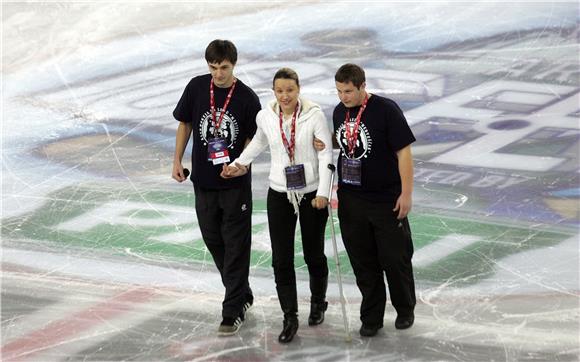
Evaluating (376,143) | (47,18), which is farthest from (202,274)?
(47,18)

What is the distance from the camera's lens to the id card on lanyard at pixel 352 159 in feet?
16.1

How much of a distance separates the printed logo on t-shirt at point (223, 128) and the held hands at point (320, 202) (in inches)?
23.9

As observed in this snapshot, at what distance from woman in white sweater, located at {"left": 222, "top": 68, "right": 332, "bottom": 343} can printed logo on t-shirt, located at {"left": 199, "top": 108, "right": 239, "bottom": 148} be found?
0.35 ft

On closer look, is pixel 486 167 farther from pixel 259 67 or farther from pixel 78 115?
pixel 78 115

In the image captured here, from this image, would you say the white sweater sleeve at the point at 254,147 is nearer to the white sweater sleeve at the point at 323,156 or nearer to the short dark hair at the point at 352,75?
the white sweater sleeve at the point at 323,156

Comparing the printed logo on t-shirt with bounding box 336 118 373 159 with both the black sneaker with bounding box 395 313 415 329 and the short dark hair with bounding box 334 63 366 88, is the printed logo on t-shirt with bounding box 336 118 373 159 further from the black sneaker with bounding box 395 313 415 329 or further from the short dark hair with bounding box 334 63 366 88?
the black sneaker with bounding box 395 313 415 329

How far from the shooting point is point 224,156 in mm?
5184

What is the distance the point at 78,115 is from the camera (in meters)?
8.84

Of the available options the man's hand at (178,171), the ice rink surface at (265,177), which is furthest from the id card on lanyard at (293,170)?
the ice rink surface at (265,177)

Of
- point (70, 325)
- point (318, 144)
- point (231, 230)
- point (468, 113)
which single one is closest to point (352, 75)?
point (318, 144)

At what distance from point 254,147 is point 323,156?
1.30 feet

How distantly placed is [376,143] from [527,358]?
1.24 m

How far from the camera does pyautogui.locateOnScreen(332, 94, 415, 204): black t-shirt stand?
15.9 ft

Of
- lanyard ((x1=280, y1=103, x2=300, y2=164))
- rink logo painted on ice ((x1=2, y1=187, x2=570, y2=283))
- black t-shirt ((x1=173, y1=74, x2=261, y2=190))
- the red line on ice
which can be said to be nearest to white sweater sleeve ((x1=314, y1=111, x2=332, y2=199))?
lanyard ((x1=280, y1=103, x2=300, y2=164))
